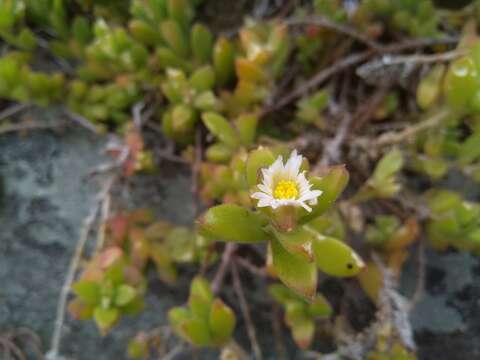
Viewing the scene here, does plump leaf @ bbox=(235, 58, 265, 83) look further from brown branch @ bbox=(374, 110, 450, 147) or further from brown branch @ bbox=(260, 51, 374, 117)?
brown branch @ bbox=(374, 110, 450, 147)

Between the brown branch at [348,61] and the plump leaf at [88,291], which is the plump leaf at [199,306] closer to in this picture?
the plump leaf at [88,291]

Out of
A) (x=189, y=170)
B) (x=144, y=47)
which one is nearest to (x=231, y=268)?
(x=189, y=170)

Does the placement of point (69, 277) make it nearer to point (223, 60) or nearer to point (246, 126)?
point (246, 126)

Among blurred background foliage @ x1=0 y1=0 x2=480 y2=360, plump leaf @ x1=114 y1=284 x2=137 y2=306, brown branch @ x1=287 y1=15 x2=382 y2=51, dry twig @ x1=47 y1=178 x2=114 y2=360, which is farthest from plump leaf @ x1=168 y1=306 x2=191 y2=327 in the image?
brown branch @ x1=287 y1=15 x2=382 y2=51

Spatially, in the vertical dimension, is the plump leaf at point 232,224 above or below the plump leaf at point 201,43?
below

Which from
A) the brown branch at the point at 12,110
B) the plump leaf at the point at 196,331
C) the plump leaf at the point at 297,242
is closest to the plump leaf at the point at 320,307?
the plump leaf at the point at 196,331
